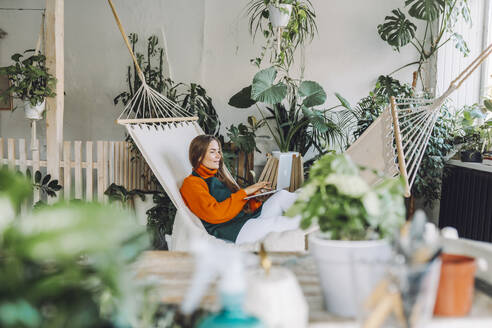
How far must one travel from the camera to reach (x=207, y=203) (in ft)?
7.25

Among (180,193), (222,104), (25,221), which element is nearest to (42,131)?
(222,104)

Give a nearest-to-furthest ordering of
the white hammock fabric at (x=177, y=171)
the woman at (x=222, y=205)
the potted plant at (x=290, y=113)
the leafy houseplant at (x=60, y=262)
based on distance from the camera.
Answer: the leafy houseplant at (x=60, y=262) < the white hammock fabric at (x=177, y=171) < the woman at (x=222, y=205) < the potted plant at (x=290, y=113)

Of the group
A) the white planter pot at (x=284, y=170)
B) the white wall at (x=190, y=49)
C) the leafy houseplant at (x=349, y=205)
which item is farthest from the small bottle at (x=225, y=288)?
the white wall at (x=190, y=49)

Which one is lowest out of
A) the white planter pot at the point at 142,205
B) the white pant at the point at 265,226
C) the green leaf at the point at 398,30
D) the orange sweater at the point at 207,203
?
the white planter pot at the point at 142,205

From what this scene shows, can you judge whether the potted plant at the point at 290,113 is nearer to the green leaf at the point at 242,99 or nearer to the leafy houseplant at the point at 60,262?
the green leaf at the point at 242,99

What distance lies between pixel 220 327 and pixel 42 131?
167 inches

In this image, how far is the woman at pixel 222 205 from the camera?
2.16 meters

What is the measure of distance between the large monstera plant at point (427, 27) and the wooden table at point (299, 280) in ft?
8.54

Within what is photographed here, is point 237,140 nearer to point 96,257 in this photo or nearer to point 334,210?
point 334,210

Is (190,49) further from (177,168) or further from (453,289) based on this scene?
(453,289)

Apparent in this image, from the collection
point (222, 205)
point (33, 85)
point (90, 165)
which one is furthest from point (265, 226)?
point (33, 85)

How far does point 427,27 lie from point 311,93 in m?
1.23

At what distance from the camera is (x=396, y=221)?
76 cm

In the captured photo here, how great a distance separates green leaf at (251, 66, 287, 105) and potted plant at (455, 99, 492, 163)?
1253 millimetres
